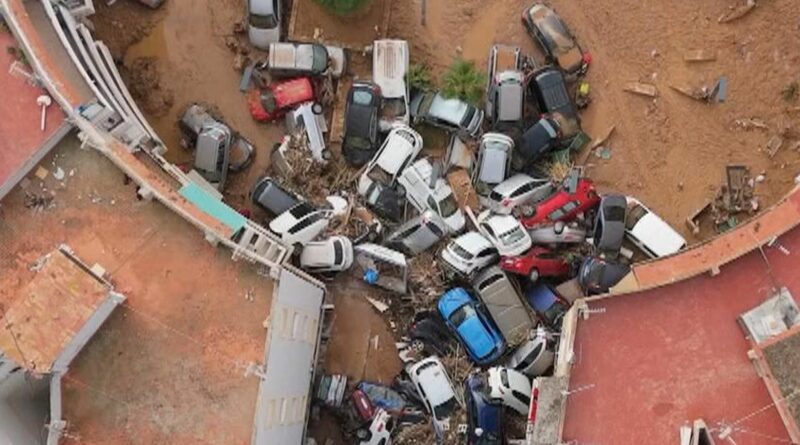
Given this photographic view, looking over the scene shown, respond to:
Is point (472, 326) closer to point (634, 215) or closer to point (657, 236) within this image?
point (634, 215)

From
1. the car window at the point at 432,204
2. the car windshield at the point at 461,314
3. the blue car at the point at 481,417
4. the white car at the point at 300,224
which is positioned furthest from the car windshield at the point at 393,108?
the blue car at the point at 481,417

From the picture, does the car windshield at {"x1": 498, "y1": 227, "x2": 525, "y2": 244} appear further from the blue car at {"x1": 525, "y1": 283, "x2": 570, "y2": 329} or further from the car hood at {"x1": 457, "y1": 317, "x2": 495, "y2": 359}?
the car hood at {"x1": 457, "y1": 317, "x2": 495, "y2": 359}

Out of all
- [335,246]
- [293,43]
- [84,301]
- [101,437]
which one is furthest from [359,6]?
[101,437]

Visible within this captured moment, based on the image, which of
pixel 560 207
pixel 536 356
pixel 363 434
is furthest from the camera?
pixel 560 207

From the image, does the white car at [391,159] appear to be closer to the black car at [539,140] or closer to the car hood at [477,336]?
the black car at [539,140]

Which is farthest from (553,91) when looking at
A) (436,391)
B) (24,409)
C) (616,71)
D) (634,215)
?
(24,409)
